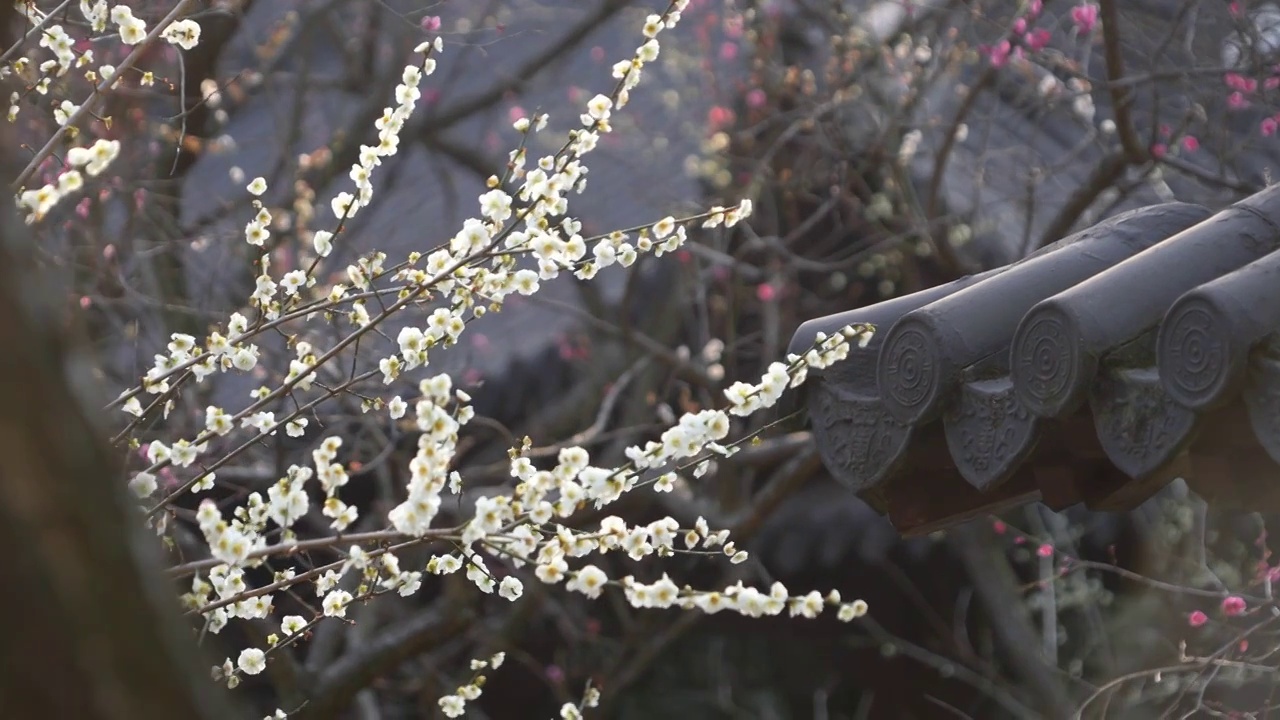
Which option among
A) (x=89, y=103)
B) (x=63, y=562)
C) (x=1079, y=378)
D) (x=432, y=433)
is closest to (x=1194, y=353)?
(x=1079, y=378)

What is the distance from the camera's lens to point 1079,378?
1932 mm

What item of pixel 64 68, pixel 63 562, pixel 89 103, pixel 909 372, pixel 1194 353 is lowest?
pixel 1194 353

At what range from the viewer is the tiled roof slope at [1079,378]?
177 cm

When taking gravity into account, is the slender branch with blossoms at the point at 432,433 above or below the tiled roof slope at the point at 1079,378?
above

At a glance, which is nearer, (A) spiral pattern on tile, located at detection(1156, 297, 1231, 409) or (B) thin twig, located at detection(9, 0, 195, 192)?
(A) spiral pattern on tile, located at detection(1156, 297, 1231, 409)

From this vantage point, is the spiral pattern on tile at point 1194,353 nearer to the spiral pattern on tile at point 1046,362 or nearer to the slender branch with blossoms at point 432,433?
the spiral pattern on tile at point 1046,362

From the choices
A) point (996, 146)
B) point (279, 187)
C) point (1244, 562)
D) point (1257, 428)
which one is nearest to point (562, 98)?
point (279, 187)

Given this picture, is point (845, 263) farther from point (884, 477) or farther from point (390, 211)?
point (884, 477)

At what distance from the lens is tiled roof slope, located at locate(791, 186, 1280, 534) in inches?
69.7

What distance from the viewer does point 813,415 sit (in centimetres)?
250

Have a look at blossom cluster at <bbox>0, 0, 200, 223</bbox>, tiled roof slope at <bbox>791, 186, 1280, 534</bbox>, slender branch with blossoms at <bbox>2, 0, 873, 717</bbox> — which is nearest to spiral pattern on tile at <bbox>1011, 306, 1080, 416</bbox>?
tiled roof slope at <bbox>791, 186, 1280, 534</bbox>

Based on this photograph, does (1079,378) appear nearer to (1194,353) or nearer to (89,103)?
(1194,353)

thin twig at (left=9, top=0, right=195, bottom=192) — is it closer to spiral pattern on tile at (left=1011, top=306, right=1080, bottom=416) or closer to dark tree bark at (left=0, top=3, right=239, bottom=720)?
spiral pattern on tile at (left=1011, top=306, right=1080, bottom=416)

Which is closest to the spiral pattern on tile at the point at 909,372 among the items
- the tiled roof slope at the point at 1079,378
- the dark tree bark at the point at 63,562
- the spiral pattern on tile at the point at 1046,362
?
the tiled roof slope at the point at 1079,378
